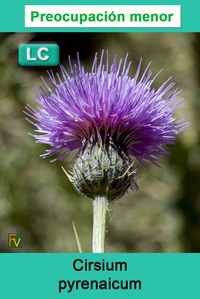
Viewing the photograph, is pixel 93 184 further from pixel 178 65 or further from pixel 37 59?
pixel 178 65

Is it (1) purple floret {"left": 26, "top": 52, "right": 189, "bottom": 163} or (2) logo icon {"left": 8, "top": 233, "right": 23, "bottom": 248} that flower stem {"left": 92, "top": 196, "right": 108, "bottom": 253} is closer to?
(1) purple floret {"left": 26, "top": 52, "right": 189, "bottom": 163}

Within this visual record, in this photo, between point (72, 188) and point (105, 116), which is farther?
point (72, 188)

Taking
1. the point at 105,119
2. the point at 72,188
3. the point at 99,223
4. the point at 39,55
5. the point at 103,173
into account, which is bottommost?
the point at 99,223

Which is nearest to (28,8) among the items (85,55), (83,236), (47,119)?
(47,119)

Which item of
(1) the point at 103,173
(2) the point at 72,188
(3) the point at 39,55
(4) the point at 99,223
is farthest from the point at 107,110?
(2) the point at 72,188

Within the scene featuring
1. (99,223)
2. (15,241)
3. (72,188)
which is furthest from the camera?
(72,188)

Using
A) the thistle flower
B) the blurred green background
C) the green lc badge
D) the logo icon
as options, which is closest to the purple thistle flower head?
the thistle flower

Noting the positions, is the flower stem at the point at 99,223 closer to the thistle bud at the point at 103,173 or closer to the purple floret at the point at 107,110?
the thistle bud at the point at 103,173

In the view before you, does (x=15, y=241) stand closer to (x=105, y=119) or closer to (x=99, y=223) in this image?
(x=99, y=223)
